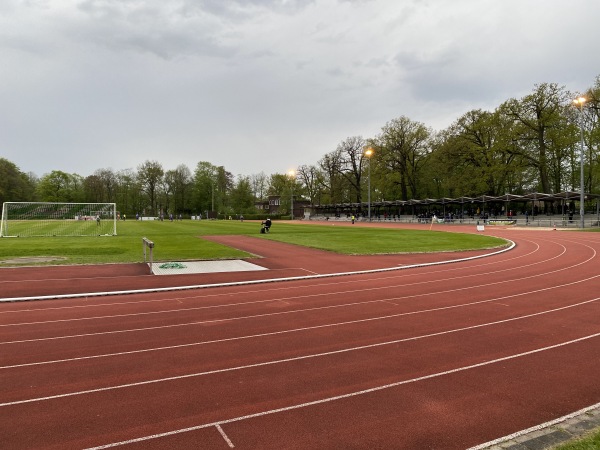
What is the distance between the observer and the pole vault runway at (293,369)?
4.46m

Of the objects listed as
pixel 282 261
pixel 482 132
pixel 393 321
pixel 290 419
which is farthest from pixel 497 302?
pixel 482 132

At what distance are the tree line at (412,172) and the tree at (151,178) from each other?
0.27 metres

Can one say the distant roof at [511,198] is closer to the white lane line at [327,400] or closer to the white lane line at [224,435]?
the white lane line at [327,400]

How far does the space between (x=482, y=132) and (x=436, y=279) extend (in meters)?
58.8

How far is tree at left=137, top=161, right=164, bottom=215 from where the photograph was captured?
106938 millimetres

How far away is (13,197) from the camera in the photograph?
95.7 meters

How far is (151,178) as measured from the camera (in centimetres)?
10738

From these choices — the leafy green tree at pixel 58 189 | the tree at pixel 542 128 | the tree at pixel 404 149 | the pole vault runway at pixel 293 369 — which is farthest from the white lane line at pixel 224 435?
the leafy green tree at pixel 58 189

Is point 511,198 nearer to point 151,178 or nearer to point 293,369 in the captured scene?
point 293,369

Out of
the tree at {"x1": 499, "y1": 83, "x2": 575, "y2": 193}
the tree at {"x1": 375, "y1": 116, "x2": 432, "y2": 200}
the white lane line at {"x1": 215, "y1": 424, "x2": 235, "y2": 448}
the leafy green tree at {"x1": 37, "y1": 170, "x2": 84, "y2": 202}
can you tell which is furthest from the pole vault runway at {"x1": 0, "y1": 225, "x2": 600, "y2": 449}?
the leafy green tree at {"x1": 37, "y1": 170, "x2": 84, "y2": 202}

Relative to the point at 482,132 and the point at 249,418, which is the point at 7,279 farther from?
the point at 482,132

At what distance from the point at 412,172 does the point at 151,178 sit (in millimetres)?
68285

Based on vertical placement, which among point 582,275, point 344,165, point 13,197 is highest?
point 344,165

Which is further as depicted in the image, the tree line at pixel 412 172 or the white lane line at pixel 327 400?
the tree line at pixel 412 172
